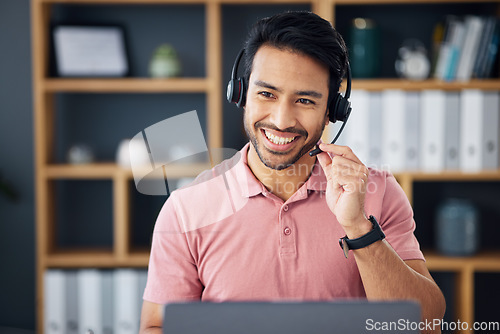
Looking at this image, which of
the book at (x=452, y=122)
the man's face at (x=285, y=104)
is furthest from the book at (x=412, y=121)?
the man's face at (x=285, y=104)

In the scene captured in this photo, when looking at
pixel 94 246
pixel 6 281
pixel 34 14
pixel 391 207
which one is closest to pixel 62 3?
pixel 34 14

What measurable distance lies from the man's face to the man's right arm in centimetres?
40

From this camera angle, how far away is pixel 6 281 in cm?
267

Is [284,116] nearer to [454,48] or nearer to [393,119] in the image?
[393,119]

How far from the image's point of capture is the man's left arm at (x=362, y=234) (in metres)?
1.11

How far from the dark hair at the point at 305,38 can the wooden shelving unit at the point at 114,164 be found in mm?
1137

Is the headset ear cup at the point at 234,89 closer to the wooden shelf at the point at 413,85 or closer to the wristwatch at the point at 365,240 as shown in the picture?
the wristwatch at the point at 365,240

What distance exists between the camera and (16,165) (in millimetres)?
2635

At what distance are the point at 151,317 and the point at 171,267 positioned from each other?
115mm

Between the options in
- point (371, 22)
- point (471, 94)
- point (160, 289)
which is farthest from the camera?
point (371, 22)

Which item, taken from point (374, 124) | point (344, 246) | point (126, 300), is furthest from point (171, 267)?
point (374, 124)

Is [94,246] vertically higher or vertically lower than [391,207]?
lower

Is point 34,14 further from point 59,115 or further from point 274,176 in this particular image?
point 274,176

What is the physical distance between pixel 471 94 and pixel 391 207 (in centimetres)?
123
